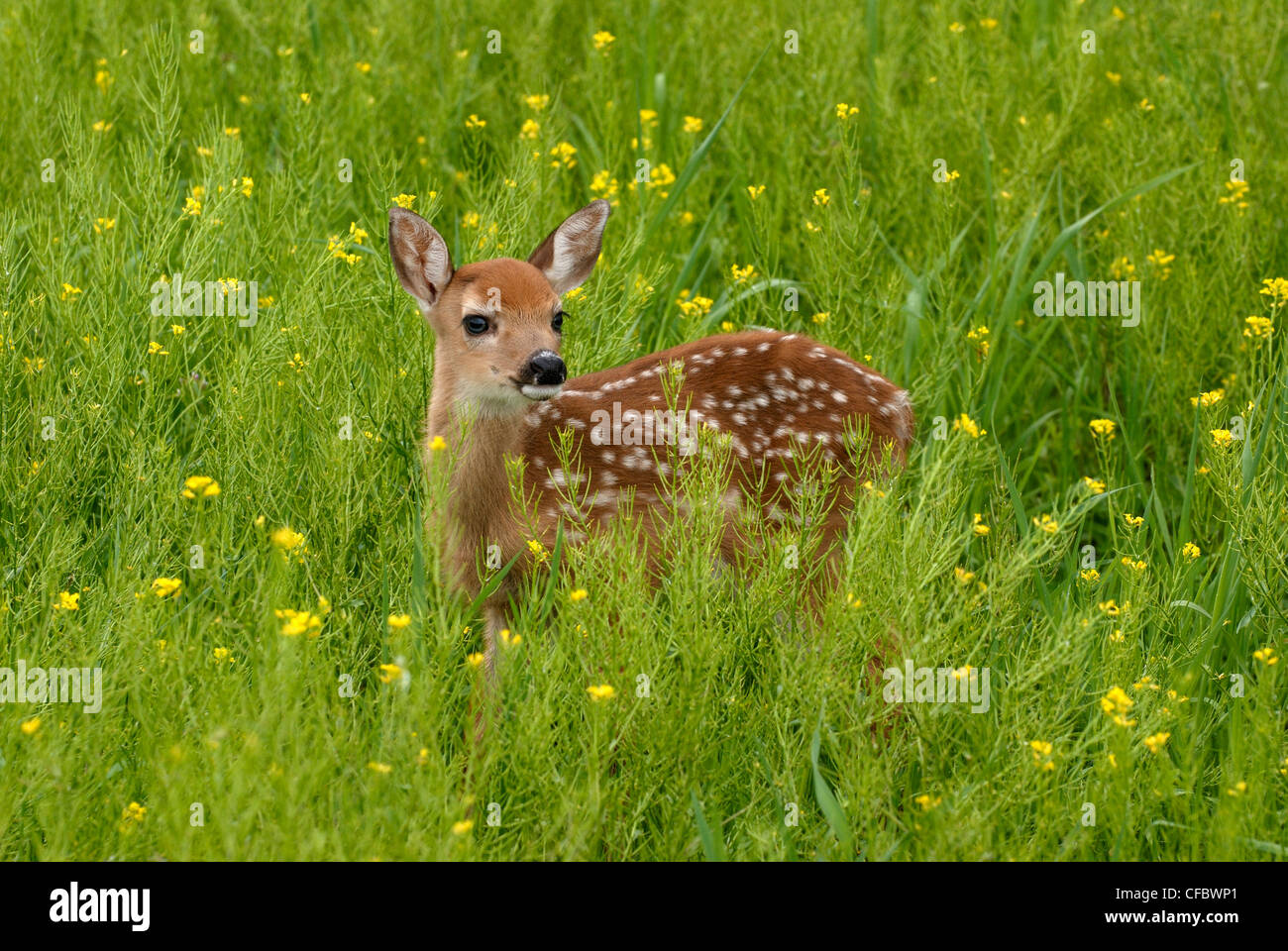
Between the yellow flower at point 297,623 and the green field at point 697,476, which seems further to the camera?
the green field at point 697,476

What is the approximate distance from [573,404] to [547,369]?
410 mm

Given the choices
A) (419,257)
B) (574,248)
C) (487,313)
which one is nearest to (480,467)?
(487,313)

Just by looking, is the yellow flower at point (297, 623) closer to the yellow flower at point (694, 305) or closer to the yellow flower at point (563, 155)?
the yellow flower at point (694, 305)

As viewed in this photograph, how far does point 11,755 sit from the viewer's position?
10.2 feet

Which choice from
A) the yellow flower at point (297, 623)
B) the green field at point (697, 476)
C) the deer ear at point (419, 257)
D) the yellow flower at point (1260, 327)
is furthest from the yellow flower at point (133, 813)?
the yellow flower at point (1260, 327)

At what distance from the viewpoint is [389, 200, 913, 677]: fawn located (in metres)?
4.20

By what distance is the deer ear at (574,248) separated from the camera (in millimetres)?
4434

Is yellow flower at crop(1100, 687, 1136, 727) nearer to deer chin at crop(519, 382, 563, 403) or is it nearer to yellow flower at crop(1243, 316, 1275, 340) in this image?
deer chin at crop(519, 382, 563, 403)

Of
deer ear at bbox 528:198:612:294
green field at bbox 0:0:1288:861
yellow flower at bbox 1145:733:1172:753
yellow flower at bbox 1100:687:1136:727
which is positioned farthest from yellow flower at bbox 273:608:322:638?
yellow flower at bbox 1145:733:1172:753

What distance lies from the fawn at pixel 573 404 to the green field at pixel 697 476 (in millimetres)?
209

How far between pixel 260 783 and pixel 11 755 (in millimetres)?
672

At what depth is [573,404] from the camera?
14.5ft

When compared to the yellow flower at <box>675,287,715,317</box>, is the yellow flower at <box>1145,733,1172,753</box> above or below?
below
